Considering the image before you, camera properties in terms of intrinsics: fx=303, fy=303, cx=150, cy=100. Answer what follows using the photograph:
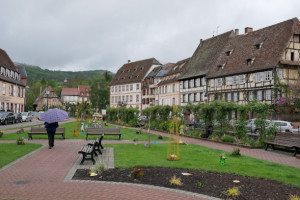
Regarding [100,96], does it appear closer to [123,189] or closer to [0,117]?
[0,117]

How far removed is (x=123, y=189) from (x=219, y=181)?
8.81 feet

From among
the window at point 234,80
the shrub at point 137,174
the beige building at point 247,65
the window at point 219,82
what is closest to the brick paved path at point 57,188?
the shrub at point 137,174

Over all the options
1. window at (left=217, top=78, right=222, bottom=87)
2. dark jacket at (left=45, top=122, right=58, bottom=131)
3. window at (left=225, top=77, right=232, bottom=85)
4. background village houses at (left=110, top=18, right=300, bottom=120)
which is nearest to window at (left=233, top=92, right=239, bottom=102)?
background village houses at (left=110, top=18, right=300, bottom=120)

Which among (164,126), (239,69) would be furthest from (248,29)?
(164,126)

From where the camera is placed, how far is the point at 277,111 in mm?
34031

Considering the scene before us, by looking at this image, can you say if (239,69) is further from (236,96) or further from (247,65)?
(236,96)

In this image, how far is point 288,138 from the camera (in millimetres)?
15164

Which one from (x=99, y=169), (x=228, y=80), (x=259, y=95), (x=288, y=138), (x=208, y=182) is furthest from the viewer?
(x=228, y=80)

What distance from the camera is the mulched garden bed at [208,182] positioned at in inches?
284

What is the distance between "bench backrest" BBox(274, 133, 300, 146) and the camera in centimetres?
1437

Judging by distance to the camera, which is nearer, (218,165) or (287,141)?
(218,165)

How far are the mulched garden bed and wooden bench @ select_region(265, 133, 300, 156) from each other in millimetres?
6606

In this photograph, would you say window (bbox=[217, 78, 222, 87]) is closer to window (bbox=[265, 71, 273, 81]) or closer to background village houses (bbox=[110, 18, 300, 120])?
background village houses (bbox=[110, 18, 300, 120])

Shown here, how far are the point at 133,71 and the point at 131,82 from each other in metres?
3.72
